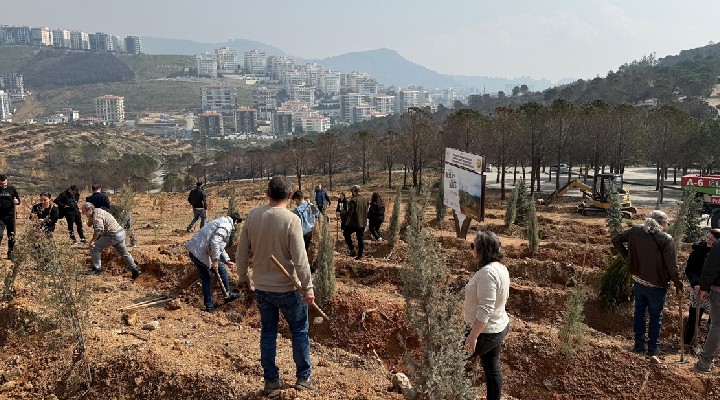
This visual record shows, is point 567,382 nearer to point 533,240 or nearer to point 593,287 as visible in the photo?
point 593,287

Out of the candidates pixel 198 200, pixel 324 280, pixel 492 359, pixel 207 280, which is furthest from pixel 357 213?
pixel 492 359

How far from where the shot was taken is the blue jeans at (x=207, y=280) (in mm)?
7199

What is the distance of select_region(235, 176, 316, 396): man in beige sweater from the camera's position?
4.43m

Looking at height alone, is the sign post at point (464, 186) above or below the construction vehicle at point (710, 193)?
above

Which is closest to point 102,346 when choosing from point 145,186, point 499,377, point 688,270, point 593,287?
point 499,377

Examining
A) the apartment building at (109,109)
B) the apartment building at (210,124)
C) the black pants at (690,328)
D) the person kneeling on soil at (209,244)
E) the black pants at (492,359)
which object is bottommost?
the black pants at (690,328)

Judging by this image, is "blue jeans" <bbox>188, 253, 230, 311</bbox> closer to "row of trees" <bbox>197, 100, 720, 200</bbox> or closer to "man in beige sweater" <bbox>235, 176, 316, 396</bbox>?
"man in beige sweater" <bbox>235, 176, 316, 396</bbox>

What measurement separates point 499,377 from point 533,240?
8493mm

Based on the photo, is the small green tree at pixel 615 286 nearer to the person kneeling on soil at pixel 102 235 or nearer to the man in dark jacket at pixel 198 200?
the person kneeling on soil at pixel 102 235

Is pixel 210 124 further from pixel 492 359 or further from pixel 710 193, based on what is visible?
pixel 492 359

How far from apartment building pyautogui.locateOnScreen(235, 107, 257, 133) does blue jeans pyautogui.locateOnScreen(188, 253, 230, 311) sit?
184m

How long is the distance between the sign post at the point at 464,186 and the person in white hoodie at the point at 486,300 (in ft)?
20.9

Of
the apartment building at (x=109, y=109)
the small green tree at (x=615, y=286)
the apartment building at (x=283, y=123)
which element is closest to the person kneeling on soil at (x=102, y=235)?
the small green tree at (x=615, y=286)

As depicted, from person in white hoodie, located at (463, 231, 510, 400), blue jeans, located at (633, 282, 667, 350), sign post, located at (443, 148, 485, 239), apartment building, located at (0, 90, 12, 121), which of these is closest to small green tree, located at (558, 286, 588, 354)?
blue jeans, located at (633, 282, 667, 350)
